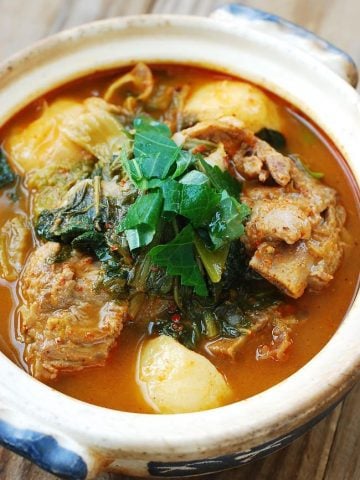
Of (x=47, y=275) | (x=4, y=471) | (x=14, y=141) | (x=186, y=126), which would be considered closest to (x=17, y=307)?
(x=47, y=275)

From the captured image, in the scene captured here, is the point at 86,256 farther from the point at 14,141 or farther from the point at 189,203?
the point at 14,141

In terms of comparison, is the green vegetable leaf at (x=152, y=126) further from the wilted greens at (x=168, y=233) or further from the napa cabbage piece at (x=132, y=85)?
the napa cabbage piece at (x=132, y=85)

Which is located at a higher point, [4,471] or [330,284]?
[330,284]

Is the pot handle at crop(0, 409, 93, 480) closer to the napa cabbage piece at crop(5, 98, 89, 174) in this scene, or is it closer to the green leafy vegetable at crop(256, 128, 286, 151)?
the napa cabbage piece at crop(5, 98, 89, 174)

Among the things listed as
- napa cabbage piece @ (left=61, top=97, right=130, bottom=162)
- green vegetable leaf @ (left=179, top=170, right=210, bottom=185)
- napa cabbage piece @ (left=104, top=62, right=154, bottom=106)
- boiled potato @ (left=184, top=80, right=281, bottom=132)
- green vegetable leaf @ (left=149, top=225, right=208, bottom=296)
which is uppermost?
boiled potato @ (left=184, top=80, right=281, bottom=132)

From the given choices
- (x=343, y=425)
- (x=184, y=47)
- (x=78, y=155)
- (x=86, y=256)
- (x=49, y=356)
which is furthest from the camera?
(x=184, y=47)

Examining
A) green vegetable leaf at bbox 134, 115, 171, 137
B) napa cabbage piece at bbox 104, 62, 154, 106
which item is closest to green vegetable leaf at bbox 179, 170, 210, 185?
green vegetable leaf at bbox 134, 115, 171, 137

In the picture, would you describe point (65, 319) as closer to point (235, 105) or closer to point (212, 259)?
point (212, 259)
